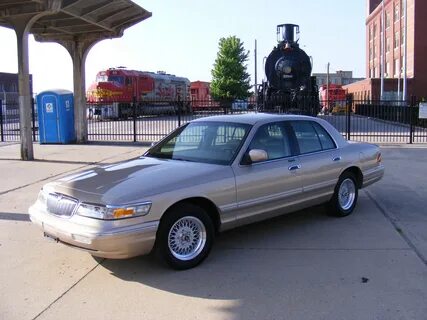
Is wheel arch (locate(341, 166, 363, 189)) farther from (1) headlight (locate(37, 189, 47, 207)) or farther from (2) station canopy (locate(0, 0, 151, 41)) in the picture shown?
(2) station canopy (locate(0, 0, 151, 41))

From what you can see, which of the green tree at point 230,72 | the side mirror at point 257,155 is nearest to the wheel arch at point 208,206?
the side mirror at point 257,155

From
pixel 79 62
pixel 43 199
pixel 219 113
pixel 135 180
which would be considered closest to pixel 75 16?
pixel 79 62

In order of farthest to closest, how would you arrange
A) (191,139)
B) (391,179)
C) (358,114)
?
(358,114) → (391,179) → (191,139)

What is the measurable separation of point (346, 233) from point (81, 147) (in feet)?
40.4

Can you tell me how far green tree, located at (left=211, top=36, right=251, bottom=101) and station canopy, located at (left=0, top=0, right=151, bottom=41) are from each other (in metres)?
46.8

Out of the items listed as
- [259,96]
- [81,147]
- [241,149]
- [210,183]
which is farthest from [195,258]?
[259,96]

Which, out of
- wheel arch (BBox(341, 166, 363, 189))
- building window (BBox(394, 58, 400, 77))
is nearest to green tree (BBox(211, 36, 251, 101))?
building window (BBox(394, 58, 400, 77))

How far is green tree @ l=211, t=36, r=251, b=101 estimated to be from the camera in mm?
65250

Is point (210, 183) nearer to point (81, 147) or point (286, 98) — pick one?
point (81, 147)

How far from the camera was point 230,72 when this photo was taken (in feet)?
217

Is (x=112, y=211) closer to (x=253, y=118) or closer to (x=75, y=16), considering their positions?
(x=253, y=118)

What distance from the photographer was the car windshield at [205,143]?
6039mm

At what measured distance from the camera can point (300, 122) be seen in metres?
6.99

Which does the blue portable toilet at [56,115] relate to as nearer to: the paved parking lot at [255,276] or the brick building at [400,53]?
the paved parking lot at [255,276]
